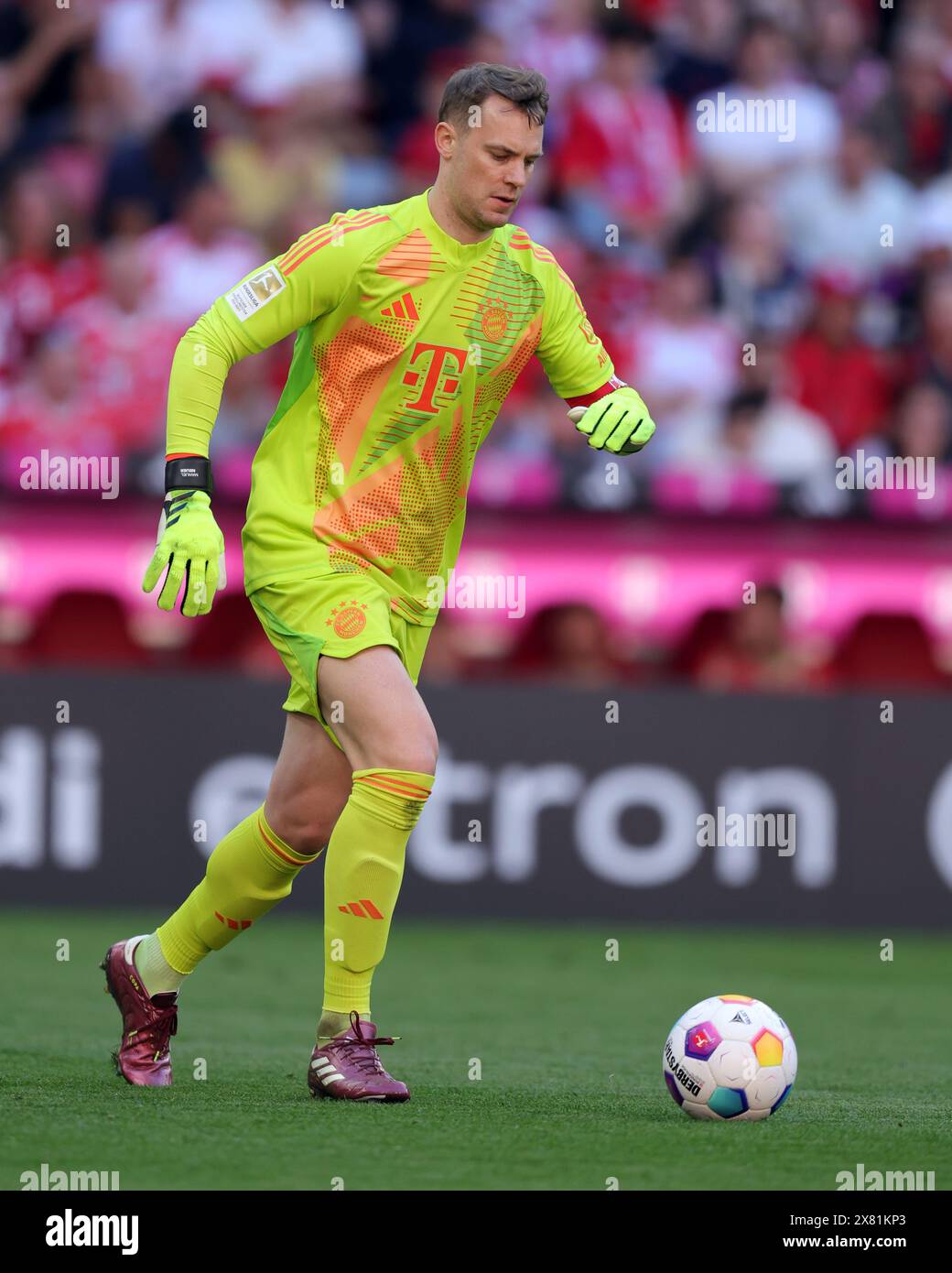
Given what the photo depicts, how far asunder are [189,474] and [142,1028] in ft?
4.58

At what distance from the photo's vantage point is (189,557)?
191 inches

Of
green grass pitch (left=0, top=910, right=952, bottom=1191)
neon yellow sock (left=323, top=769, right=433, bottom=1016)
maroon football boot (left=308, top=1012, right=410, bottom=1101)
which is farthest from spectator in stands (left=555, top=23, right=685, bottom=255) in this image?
maroon football boot (left=308, top=1012, right=410, bottom=1101)

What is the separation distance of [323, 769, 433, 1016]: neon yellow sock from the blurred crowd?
4.86 meters

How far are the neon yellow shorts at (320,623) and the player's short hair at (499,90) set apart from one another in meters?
1.15

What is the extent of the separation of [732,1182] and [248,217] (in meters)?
8.46

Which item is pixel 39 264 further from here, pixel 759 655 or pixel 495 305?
pixel 495 305

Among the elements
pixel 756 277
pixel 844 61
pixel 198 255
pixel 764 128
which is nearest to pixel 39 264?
pixel 198 255

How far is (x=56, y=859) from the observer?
360 inches

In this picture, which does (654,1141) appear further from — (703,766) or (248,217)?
(248,217)

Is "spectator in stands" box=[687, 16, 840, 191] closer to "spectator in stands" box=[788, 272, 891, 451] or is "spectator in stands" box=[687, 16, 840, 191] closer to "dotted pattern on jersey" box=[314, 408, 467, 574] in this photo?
"spectator in stands" box=[788, 272, 891, 451]

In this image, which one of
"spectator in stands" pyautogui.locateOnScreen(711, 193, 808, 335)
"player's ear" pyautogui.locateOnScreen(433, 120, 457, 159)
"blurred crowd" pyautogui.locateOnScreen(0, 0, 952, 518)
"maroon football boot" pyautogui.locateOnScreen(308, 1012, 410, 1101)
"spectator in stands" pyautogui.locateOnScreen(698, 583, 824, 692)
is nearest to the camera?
"maroon football boot" pyautogui.locateOnScreen(308, 1012, 410, 1101)

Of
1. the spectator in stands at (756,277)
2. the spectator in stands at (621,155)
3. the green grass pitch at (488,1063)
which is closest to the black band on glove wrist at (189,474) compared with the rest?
the green grass pitch at (488,1063)

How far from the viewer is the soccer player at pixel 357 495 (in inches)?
197

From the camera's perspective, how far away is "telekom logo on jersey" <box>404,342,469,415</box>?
5242mm
